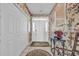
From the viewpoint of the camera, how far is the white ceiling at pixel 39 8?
5.70 feet

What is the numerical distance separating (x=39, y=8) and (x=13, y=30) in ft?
1.43

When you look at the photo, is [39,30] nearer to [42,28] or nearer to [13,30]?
[42,28]

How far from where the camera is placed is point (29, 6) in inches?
69.1

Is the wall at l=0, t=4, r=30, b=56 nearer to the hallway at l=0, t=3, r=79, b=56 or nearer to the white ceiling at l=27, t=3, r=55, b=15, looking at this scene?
the hallway at l=0, t=3, r=79, b=56

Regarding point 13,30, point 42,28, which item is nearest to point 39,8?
point 42,28

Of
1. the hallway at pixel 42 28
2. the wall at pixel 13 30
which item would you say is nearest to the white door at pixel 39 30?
the hallway at pixel 42 28

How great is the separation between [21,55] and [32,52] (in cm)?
15

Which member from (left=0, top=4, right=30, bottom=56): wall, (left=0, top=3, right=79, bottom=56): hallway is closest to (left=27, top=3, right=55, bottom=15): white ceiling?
(left=0, top=3, right=79, bottom=56): hallway

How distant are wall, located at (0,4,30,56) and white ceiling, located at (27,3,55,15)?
0.12 meters

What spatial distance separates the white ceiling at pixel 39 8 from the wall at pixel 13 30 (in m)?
0.12

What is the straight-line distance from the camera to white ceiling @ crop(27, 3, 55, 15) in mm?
1738

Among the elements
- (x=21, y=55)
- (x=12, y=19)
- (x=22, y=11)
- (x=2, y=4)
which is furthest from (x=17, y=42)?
(x=2, y=4)

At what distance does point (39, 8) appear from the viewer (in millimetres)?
1751

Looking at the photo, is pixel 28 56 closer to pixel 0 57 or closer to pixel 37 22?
pixel 0 57
